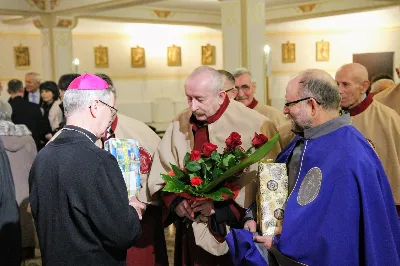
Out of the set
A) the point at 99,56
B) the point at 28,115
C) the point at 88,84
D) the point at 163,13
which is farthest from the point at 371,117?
the point at 99,56

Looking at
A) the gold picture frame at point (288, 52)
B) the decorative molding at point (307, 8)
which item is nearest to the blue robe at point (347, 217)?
the decorative molding at point (307, 8)

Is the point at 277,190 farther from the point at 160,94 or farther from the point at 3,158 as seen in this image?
the point at 160,94

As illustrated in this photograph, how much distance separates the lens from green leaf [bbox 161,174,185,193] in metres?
3.36

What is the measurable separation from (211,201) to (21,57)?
16560 mm

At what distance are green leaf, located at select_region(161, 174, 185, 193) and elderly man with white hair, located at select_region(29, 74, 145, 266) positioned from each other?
63 centimetres

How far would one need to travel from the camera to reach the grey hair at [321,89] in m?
3.00

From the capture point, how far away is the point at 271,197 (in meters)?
3.12

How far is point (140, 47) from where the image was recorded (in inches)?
784

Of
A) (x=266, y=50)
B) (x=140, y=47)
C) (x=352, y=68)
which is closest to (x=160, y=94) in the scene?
(x=140, y=47)

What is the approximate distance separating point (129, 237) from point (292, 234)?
0.81 metres

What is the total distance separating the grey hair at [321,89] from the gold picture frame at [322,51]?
55.6 feet

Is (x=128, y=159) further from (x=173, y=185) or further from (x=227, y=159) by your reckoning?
(x=227, y=159)

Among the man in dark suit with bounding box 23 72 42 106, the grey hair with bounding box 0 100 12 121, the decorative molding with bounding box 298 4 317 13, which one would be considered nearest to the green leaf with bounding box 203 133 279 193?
the grey hair with bounding box 0 100 12 121

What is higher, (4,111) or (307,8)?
(307,8)
